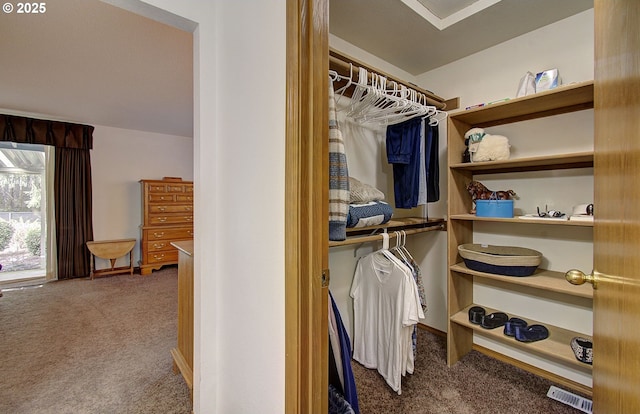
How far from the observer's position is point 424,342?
2236 mm

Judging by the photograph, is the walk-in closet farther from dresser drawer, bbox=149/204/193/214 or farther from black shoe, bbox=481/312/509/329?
dresser drawer, bbox=149/204/193/214

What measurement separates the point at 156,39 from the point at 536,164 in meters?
2.88

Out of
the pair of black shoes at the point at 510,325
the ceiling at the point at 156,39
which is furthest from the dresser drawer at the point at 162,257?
the pair of black shoes at the point at 510,325

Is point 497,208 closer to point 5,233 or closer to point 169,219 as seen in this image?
point 169,219

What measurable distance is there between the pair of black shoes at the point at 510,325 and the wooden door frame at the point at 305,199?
152 centimetres

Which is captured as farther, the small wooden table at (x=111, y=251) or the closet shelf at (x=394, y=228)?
the small wooden table at (x=111, y=251)

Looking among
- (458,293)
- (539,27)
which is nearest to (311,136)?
(458,293)

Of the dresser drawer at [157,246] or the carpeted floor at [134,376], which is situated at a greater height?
the dresser drawer at [157,246]

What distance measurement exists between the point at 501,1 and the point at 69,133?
5358 mm

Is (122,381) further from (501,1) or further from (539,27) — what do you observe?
(539,27)

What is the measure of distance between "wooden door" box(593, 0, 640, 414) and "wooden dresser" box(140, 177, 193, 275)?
4.68 meters

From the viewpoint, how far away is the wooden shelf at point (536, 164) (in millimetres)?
1485

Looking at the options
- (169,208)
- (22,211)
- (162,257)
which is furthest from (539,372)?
(22,211)

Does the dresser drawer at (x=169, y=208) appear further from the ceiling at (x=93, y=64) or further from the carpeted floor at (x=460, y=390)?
the carpeted floor at (x=460, y=390)
